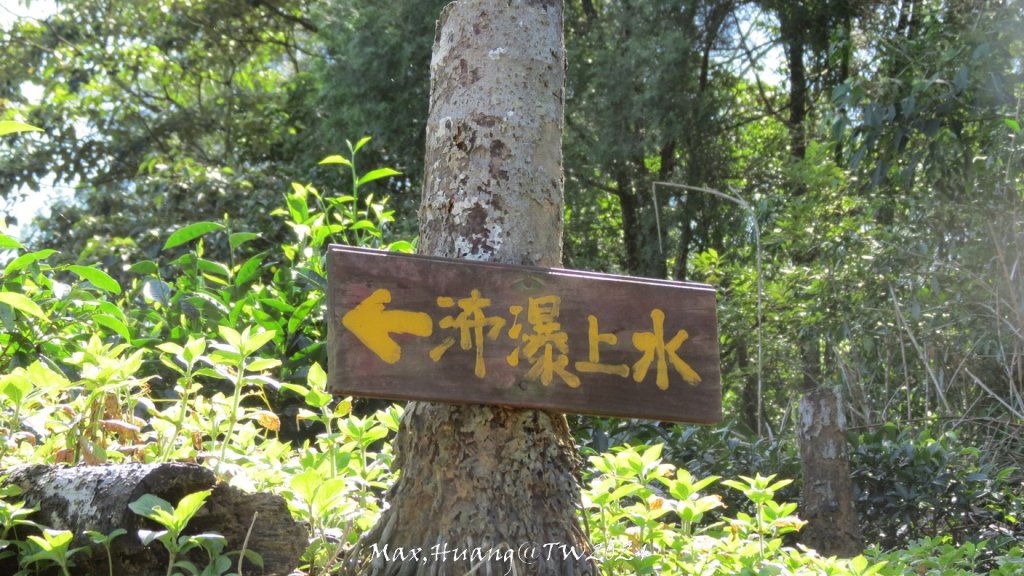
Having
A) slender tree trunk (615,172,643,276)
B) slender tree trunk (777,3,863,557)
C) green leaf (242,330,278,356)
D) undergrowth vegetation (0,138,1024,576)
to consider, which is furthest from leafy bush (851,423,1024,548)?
slender tree trunk (615,172,643,276)

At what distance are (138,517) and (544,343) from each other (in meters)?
0.70

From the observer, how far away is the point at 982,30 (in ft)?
14.7

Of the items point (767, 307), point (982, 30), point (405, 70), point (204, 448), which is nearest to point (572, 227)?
point (405, 70)

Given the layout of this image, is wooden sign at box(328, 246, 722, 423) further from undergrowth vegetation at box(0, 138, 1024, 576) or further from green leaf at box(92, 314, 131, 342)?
green leaf at box(92, 314, 131, 342)

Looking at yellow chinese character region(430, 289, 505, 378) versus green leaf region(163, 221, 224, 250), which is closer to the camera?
yellow chinese character region(430, 289, 505, 378)

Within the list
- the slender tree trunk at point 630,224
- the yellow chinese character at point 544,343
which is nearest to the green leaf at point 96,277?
the yellow chinese character at point 544,343

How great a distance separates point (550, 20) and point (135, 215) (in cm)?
543

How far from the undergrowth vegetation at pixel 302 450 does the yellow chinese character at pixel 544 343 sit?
280mm

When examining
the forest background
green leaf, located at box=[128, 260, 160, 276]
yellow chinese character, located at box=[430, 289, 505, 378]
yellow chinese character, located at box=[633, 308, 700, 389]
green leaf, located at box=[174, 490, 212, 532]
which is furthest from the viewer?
green leaf, located at box=[128, 260, 160, 276]

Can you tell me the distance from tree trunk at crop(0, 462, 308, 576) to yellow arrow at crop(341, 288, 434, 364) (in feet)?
1.19

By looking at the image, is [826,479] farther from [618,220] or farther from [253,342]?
[618,220]

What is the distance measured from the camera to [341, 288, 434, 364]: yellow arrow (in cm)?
152

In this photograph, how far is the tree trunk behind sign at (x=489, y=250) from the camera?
5.15ft

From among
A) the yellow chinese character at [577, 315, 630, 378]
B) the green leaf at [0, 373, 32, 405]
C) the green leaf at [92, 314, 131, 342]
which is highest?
the green leaf at [92, 314, 131, 342]
